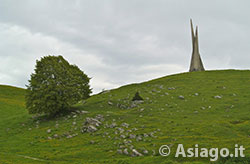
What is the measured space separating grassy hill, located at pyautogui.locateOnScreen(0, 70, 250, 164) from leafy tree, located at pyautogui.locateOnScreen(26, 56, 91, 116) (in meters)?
2.61

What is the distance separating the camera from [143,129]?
3083 centimetres

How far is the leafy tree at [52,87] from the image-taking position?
139 ft

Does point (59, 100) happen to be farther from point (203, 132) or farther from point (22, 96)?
point (22, 96)

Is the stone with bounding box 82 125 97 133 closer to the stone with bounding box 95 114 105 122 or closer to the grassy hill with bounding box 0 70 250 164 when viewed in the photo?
the grassy hill with bounding box 0 70 250 164

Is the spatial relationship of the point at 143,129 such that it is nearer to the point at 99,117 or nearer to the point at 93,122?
the point at 93,122

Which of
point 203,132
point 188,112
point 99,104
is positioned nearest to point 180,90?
point 188,112

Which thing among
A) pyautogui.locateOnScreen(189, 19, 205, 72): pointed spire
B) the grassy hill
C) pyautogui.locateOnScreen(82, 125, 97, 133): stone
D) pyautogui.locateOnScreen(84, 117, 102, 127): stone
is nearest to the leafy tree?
the grassy hill

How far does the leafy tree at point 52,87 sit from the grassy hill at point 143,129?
2.61 meters

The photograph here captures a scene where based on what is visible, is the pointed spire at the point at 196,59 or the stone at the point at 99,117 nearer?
the stone at the point at 99,117

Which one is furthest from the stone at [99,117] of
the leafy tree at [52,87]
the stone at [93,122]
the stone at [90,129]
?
the leafy tree at [52,87]

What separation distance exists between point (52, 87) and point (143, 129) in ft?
68.1

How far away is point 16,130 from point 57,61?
52.3 ft

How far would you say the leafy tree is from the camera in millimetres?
42344

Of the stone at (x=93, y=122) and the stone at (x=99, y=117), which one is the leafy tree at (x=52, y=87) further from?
the stone at (x=93, y=122)
